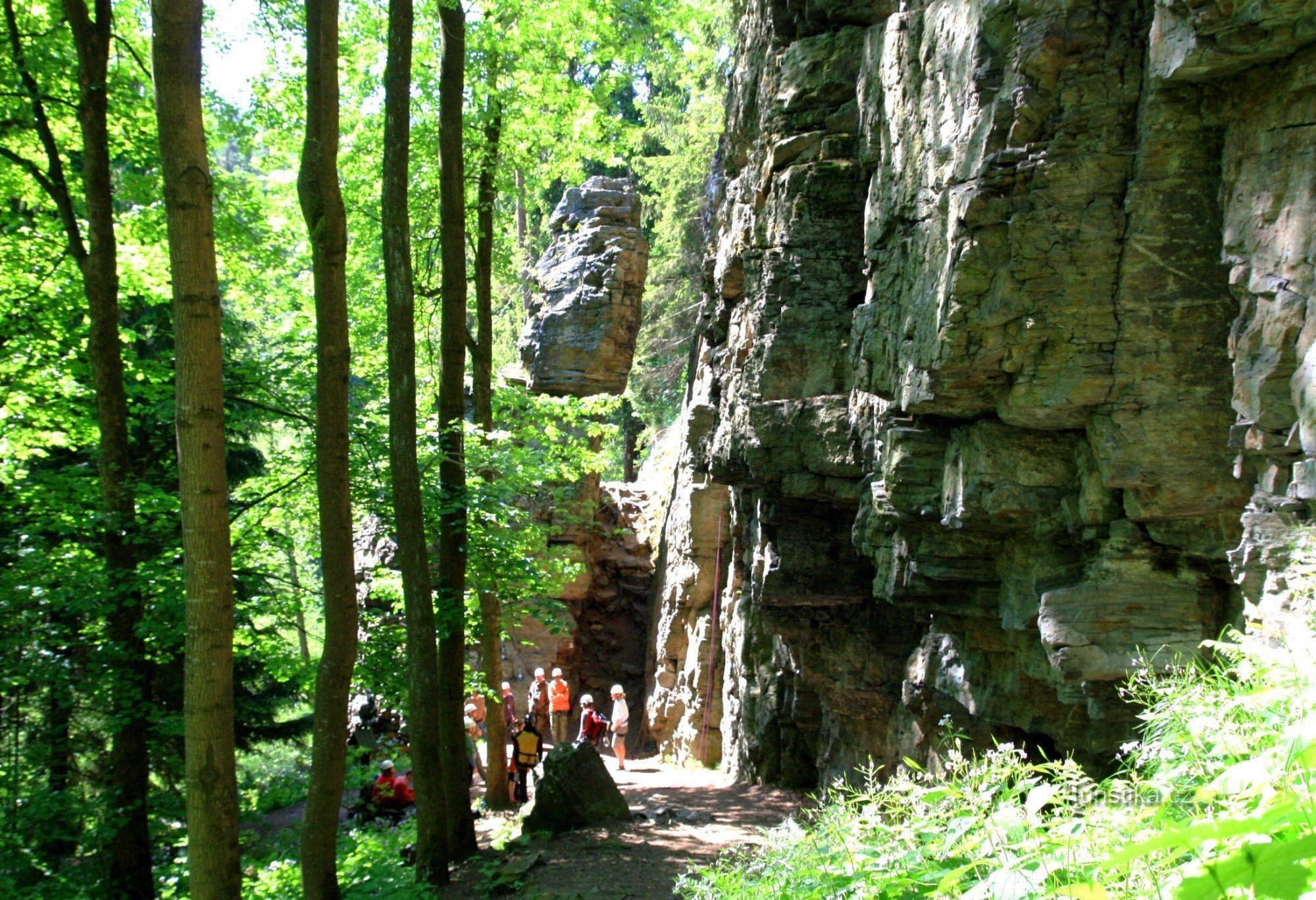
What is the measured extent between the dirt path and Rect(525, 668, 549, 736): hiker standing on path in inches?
161

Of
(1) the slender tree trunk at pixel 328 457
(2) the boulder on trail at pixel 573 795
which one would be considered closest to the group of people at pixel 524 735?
(2) the boulder on trail at pixel 573 795

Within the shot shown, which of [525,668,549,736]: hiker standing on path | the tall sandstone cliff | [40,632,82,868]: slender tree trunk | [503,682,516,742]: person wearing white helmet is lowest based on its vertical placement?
[525,668,549,736]: hiker standing on path

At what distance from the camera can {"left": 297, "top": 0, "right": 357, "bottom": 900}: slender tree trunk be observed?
7.06 meters

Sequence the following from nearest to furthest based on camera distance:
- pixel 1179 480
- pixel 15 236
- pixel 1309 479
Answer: pixel 1309 479 < pixel 1179 480 < pixel 15 236

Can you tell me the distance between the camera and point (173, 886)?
891cm

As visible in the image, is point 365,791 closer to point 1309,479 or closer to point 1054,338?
point 1054,338

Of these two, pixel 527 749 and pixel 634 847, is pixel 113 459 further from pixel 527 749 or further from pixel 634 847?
pixel 527 749

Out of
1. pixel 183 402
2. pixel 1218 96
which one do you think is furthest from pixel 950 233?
pixel 183 402

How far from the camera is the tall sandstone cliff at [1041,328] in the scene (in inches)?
227

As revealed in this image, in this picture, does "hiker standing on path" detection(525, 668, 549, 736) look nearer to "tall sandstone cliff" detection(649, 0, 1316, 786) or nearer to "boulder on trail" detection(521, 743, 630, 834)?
"boulder on trail" detection(521, 743, 630, 834)

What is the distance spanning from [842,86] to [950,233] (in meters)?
4.90

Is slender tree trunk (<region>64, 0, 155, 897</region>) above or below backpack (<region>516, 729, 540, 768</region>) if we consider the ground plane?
above

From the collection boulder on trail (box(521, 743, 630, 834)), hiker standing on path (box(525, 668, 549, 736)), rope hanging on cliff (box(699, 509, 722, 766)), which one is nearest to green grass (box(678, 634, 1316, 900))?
boulder on trail (box(521, 743, 630, 834))

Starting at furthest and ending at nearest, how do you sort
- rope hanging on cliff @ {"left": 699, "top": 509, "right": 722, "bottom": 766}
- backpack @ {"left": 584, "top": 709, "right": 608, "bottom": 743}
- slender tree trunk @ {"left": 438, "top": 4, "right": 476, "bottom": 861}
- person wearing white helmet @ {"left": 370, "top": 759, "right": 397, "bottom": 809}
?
rope hanging on cliff @ {"left": 699, "top": 509, "right": 722, "bottom": 766} < backpack @ {"left": 584, "top": 709, "right": 608, "bottom": 743} < person wearing white helmet @ {"left": 370, "top": 759, "right": 397, "bottom": 809} < slender tree trunk @ {"left": 438, "top": 4, "right": 476, "bottom": 861}
